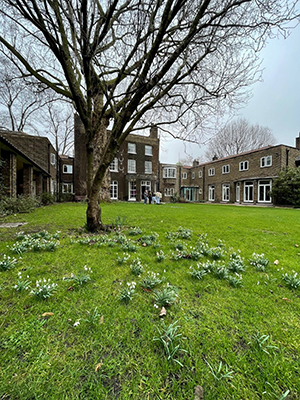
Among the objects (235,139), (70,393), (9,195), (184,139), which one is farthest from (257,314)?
(235,139)

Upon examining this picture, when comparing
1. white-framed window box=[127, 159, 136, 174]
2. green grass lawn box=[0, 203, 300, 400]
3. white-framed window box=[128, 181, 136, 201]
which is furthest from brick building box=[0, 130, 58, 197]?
white-framed window box=[127, 159, 136, 174]

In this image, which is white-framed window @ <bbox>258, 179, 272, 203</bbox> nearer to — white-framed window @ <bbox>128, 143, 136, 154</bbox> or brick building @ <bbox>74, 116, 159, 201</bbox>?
brick building @ <bbox>74, 116, 159, 201</bbox>

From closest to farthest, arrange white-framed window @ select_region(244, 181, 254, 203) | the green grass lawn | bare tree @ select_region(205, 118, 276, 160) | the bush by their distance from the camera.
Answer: the green grass lawn → the bush → white-framed window @ select_region(244, 181, 254, 203) → bare tree @ select_region(205, 118, 276, 160)

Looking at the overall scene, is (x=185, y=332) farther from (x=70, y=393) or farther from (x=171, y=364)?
(x=70, y=393)

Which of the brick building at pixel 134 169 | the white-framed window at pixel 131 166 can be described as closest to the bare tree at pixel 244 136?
the brick building at pixel 134 169

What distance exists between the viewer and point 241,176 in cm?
2588

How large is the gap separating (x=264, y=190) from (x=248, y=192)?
2458 millimetres

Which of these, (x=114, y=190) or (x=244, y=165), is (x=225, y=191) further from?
(x=114, y=190)

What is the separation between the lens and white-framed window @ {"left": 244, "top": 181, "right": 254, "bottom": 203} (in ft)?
79.5

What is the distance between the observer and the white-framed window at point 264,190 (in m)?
21.8

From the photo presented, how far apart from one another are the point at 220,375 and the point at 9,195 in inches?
512

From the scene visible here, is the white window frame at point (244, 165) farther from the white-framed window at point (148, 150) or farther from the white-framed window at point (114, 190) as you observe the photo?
the white-framed window at point (114, 190)

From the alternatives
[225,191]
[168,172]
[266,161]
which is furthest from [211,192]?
[266,161]

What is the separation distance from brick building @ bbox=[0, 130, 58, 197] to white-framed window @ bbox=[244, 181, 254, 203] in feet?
81.6
